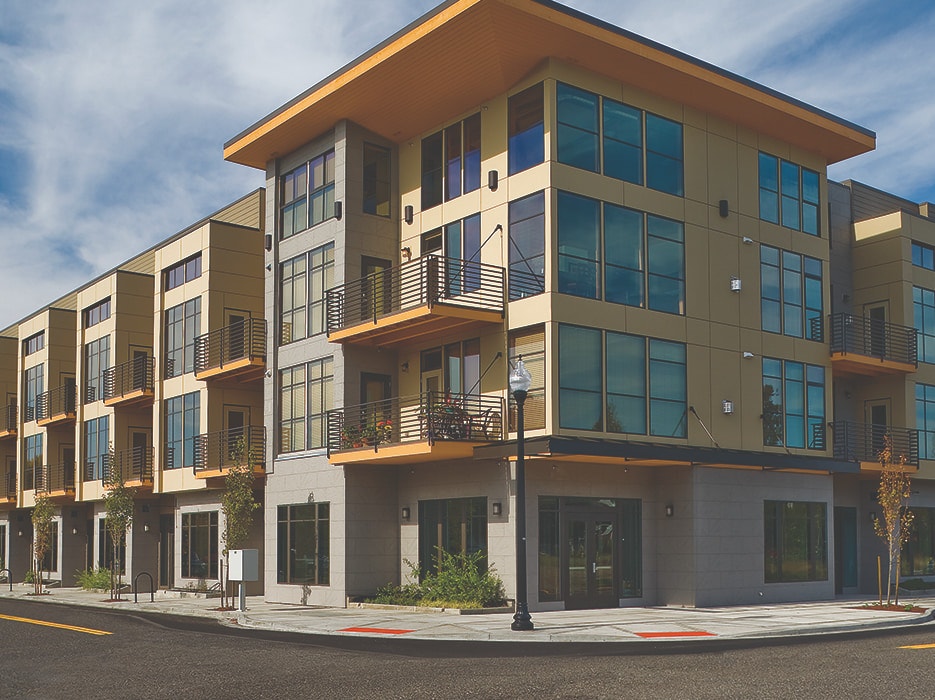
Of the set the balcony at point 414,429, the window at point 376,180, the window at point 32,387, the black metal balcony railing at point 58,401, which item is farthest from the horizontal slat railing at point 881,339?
the window at point 32,387

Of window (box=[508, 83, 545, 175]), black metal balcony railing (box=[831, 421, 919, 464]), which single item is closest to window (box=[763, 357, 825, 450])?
black metal balcony railing (box=[831, 421, 919, 464])

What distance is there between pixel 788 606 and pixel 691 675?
1527cm

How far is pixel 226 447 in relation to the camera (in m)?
35.7

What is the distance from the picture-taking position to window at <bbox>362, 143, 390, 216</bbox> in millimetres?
31406

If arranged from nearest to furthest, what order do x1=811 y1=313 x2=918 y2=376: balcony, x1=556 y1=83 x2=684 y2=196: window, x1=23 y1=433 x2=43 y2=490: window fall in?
x1=556 y1=83 x2=684 y2=196: window, x1=811 y1=313 x2=918 y2=376: balcony, x1=23 y1=433 x2=43 y2=490: window

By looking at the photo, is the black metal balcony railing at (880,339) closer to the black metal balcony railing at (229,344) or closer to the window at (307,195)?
the window at (307,195)

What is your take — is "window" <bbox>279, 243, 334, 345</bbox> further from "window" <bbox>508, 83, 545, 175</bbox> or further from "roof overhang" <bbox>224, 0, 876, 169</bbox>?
"window" <bbox>508, 83, 545, 175</bbox>

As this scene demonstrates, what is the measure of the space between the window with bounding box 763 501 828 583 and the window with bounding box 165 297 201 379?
19772 millimetres

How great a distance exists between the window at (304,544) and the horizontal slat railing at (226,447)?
2260 mm

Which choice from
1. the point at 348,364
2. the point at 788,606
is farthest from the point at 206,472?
the point at 788,606

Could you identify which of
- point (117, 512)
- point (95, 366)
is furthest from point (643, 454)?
point (95, 366)

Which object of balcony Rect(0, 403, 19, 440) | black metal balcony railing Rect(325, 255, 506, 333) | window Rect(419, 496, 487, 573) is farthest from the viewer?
balcony Rect(0, 403, 19, 440)

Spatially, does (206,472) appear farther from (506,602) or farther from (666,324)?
(666,324)

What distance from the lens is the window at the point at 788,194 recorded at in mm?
32188
